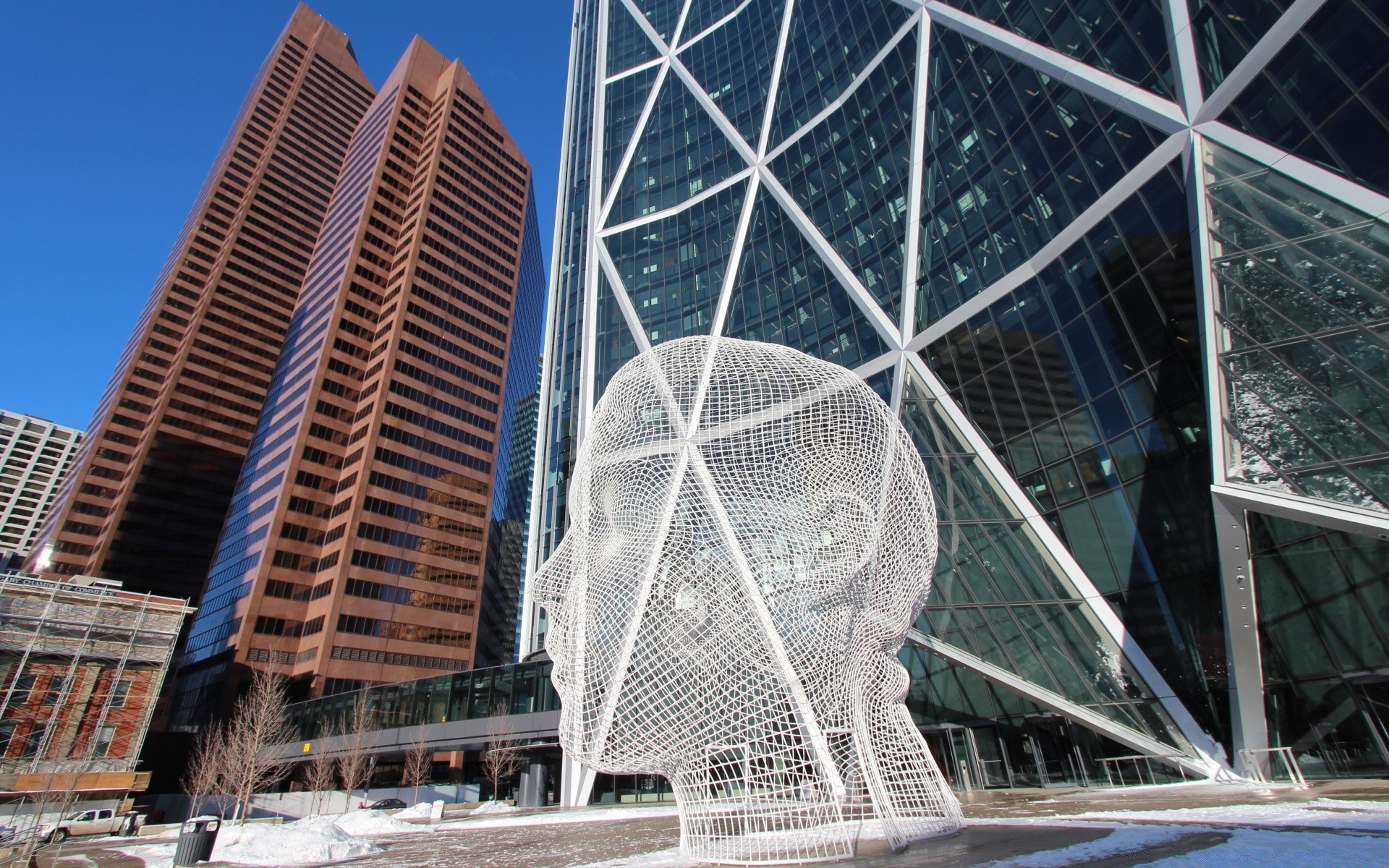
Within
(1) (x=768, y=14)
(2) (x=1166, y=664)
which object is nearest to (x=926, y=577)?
(2) (x=1166, y=664)

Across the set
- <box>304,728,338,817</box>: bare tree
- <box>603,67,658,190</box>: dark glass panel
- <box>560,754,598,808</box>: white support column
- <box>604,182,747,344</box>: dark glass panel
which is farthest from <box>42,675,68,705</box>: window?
Answer: <box>603,67,658,190</box>: dark glass panel

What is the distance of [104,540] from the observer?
8794 cm

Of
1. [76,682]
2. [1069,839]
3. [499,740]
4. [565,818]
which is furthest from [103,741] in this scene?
[1069,839]

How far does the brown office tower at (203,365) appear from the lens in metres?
90.8

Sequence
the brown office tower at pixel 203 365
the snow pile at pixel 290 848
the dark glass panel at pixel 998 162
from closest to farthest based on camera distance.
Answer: the snow pile at pixel 290 848
the dark glass panel at pixel 998 162
the brown office tower at pixel 203 365

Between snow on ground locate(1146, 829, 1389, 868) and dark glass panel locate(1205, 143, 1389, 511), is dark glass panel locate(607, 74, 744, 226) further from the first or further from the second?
snow on ground locate(1146, 829, 1389, 868)

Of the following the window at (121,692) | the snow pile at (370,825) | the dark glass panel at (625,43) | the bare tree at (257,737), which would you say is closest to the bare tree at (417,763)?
the bare tree at (257,737)

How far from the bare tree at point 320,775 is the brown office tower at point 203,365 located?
50056 millimetres

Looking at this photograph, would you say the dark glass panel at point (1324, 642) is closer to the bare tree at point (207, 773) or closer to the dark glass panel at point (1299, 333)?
the dark glass panel at point (1299, 333)

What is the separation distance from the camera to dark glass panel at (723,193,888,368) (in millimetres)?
32281

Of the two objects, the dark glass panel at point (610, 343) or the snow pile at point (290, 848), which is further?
the dark glass panel at point (610, 343)

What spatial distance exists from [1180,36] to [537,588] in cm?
2157

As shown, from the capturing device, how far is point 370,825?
2256 cm

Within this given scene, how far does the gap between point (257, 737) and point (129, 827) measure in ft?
30.4
